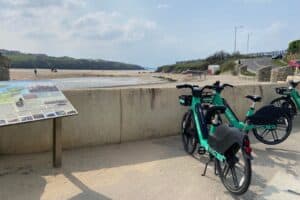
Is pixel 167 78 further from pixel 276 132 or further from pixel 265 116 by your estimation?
pixel 265 116

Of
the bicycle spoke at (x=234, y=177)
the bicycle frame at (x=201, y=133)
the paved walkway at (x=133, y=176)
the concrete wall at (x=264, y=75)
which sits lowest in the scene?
the paved walkway at (x=133, y=176)

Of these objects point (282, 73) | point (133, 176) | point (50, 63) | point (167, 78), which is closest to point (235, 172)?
point (133, 176)

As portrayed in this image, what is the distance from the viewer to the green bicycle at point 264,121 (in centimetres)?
503

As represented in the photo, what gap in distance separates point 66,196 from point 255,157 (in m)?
2.91

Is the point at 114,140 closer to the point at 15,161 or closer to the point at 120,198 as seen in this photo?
the point at 15,161

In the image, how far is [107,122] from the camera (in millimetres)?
5320

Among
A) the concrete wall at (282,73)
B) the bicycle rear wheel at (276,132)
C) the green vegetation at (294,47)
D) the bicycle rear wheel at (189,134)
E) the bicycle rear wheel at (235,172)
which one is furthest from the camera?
the green vegetation at (294,47)

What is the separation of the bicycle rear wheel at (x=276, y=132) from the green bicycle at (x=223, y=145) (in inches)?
54.9

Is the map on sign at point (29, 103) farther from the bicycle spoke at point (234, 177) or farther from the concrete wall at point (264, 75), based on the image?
the concrete wall at point (264, 75)

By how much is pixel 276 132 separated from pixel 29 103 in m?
4.04

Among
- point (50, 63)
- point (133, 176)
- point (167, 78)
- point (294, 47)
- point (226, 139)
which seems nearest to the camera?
point (226, 139)

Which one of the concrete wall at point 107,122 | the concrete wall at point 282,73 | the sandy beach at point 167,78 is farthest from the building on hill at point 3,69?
the concrete wall at point 282,73

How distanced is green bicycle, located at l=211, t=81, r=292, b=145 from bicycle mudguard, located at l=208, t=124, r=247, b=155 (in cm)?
157

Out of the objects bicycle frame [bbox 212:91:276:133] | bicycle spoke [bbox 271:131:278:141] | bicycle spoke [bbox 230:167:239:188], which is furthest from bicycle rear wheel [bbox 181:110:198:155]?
bicycle spoke [bbox 271:131:278:141]
